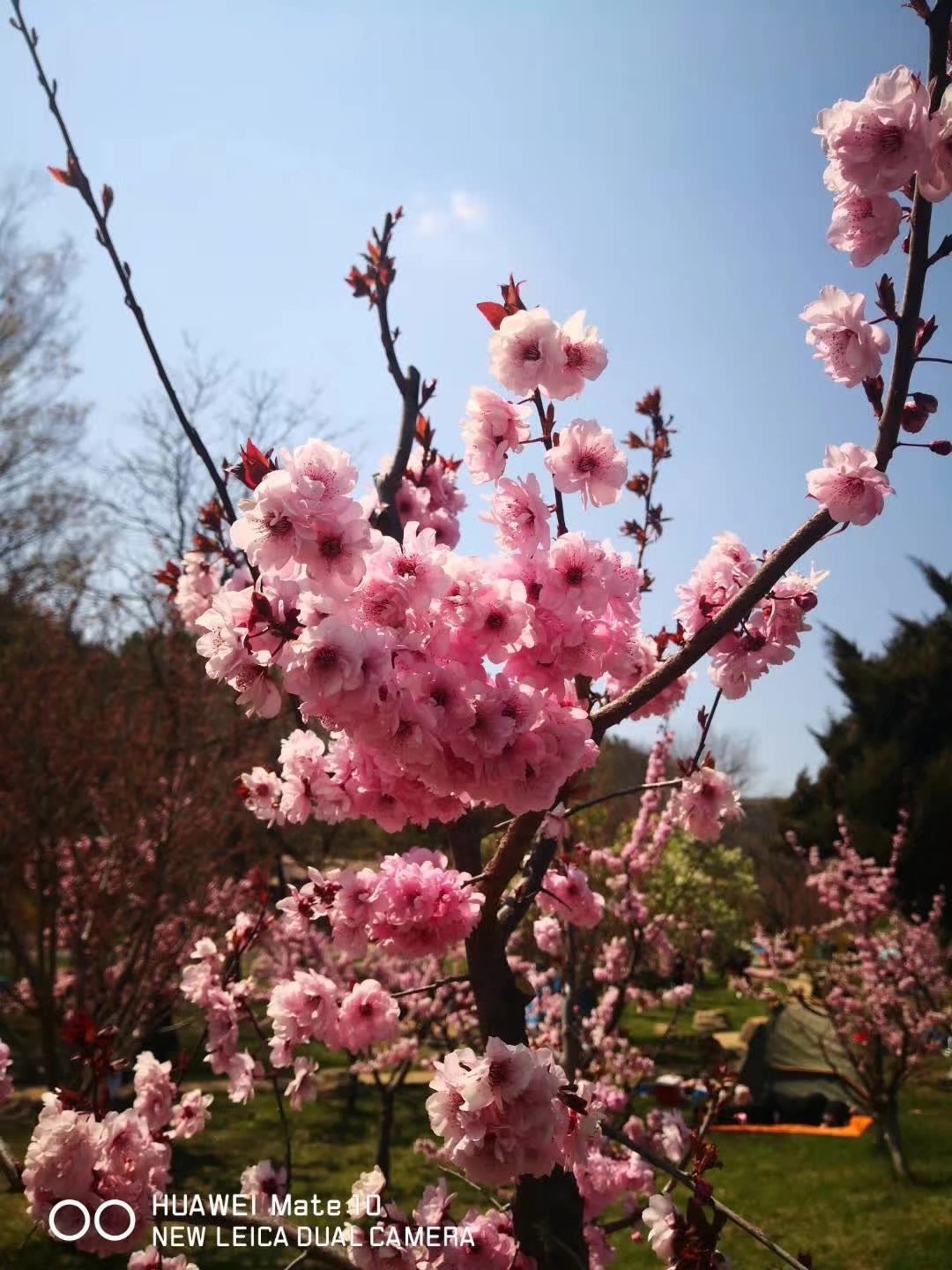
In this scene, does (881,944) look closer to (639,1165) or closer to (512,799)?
(639,1165)

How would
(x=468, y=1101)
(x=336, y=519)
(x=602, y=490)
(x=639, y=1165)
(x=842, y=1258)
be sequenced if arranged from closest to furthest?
(x=336, y=519) < (x=468, y=1101) < (x=602, y=490) < (x=639, y=1165) < (x=842, y=1258)

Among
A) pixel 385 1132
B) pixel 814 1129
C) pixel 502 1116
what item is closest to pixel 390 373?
pixel 502 1116

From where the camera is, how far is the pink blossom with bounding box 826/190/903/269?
1650 mm

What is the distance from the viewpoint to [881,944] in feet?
36.6

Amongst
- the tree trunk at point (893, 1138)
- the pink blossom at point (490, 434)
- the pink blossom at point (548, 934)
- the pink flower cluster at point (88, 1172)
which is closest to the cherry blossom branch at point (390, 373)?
the pink blossom at point (490, 434)

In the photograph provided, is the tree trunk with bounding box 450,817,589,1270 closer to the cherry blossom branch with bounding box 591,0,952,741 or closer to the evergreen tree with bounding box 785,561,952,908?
the cherry blossom branch with bounding box 591,0,952,741

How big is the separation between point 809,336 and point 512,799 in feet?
3.76

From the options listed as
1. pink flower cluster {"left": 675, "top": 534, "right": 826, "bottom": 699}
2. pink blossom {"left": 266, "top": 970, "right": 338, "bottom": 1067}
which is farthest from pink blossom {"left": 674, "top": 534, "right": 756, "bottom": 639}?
pink blossom {"left": 266, "top": 970, "right": 338, "bottom": 1067}

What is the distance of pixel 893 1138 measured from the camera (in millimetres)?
8055

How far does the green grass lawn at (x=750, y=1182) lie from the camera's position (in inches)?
236

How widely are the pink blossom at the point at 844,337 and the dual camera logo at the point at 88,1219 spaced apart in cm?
231

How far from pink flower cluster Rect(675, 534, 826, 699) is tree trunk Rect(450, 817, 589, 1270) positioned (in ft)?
2.57

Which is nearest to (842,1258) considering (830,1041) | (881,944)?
(830,1041)

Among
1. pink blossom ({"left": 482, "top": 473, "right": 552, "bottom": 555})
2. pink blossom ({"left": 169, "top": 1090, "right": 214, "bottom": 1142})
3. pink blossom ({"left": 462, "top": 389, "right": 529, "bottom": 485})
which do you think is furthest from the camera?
pink blossom ({"left": 169, "top": 1090, "right": 214, "bottom": 1142})
